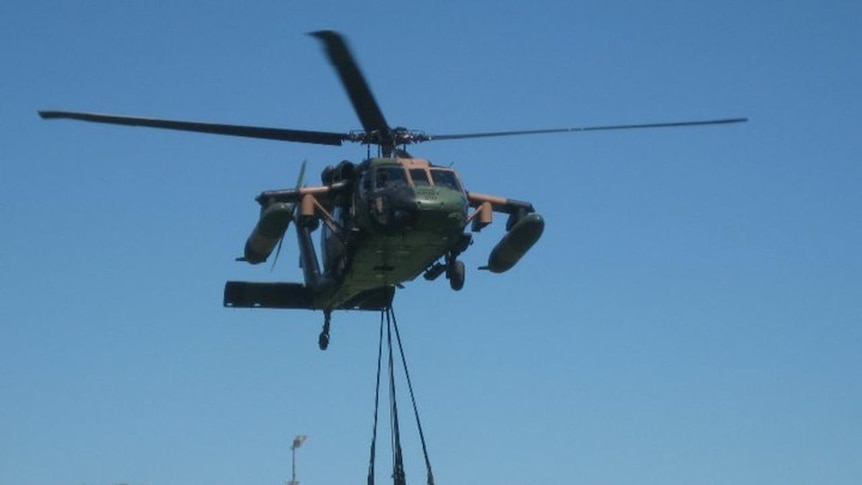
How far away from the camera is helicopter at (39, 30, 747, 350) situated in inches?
1330

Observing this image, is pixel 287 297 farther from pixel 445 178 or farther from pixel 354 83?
pixel 354 83

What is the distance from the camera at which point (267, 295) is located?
126 feet

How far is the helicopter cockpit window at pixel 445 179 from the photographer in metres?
34.6

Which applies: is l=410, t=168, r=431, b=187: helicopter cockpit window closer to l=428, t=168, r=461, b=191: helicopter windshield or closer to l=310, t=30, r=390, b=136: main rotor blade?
l=428, t=168, r=461, b=191: helicopter windshield

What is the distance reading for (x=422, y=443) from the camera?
34906 mm

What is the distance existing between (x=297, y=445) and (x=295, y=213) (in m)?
29.6

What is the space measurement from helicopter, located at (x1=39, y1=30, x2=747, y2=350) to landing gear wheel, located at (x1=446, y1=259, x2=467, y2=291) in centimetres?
2

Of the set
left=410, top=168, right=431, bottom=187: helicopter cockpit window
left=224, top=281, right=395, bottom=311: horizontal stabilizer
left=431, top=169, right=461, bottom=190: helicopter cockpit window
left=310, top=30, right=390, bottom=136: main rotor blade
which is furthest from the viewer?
left=224, top=281, right=395, bottom=311: horizontal stabilizer

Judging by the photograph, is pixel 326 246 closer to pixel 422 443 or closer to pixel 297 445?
pixel 422 443

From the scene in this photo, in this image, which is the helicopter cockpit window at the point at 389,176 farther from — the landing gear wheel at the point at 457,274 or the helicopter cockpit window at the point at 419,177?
the landing gear wheel at the point at 457,274

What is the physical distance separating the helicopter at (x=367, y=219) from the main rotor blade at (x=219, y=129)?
0.02 m

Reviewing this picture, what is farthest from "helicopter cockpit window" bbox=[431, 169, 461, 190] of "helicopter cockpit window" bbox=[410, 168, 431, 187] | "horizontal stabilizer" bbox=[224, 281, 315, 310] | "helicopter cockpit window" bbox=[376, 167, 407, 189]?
"horizontal stabilizer" bbox=[224, 281, 315, 310]

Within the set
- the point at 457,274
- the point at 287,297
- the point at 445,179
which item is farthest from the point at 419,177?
the point at 287,297

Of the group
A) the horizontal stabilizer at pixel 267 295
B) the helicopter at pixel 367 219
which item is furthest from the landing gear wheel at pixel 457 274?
the horizontal stabilizer at pixel 267 295
